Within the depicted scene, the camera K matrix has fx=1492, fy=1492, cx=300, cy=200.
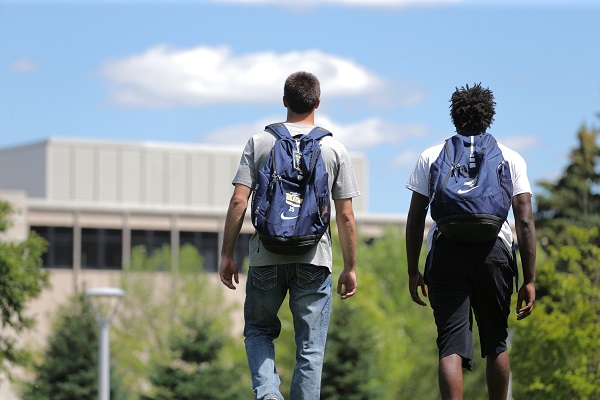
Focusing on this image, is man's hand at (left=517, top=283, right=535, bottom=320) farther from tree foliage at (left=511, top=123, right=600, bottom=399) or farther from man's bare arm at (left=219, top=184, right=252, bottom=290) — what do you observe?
tree foliage at (left=511, top=123, right=600, bottom=399)

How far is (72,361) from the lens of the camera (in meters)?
49.2

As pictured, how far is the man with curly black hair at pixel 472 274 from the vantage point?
27.2ft

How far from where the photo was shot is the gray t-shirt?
825 centimetres

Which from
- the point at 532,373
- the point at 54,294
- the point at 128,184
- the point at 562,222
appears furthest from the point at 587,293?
the point at 128,184

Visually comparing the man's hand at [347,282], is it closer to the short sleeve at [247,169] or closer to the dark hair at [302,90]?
the short sleeve at [247,169]

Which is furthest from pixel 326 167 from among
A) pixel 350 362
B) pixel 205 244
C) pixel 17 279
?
pixel 205 244

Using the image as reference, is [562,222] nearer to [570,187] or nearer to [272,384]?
[570,187]

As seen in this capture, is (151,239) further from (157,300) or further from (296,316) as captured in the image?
(296,316)

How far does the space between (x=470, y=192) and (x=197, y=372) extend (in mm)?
37992

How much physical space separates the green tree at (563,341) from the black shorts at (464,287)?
14749 millimetres

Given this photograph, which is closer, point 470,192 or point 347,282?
point 470,192

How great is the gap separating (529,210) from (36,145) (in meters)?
97.1

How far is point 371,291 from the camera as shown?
54.7 meters

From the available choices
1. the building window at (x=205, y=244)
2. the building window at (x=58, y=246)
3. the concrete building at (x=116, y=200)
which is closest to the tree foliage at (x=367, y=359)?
the building window at (x=58, y=246)
